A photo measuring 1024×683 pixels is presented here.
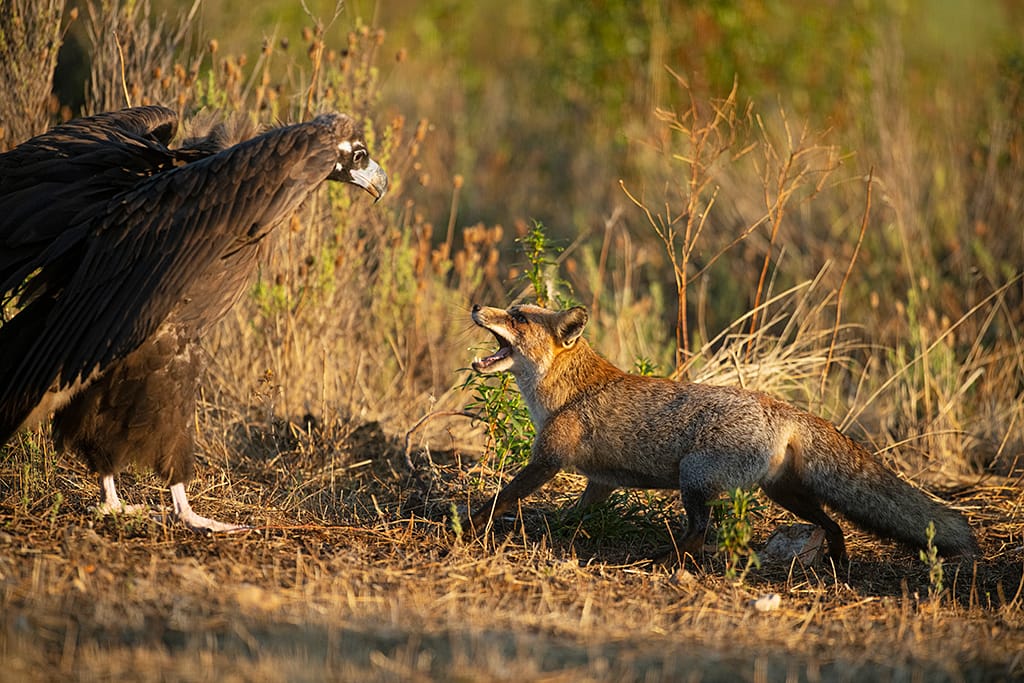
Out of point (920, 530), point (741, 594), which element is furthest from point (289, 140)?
point (920, 530)

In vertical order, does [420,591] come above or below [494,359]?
below

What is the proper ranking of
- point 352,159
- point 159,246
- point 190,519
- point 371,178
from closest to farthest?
point 159,246, point 190,519, point 352,159, point 371,178

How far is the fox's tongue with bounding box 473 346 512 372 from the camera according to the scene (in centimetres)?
556

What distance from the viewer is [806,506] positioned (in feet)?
18.3

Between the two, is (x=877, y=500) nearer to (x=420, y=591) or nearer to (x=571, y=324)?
(x=571, y=324)

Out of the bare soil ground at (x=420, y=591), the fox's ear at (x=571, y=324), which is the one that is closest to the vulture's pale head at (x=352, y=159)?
the fox's ear at (x=571, y=324)

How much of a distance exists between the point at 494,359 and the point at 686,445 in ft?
3.37

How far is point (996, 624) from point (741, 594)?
3.42 ft

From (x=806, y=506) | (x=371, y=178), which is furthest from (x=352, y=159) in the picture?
(x=806, y=506)

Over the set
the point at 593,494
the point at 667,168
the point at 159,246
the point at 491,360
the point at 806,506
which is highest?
the point at 667,168

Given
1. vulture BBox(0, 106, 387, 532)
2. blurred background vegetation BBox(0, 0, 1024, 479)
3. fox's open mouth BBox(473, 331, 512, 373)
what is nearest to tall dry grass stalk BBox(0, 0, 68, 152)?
blurred background vegetation BBox(0, 0, 1024, 479)

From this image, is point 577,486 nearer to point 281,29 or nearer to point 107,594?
point 107,594

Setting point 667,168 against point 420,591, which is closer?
point 420,591

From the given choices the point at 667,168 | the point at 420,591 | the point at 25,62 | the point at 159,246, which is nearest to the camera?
the point at 420,591
